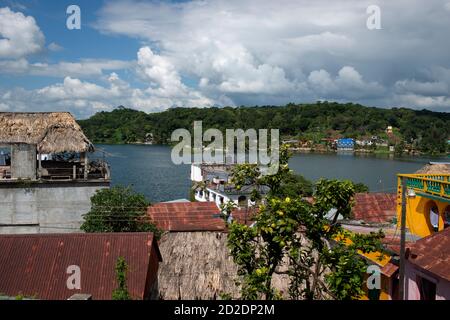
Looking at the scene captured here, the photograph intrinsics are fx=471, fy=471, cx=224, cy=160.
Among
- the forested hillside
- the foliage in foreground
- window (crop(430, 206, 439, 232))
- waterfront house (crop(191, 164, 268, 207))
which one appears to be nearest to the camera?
the foliage in foreground

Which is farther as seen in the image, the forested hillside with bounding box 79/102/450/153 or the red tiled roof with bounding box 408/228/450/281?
the forested hillside with bounding box 79/102/450/153

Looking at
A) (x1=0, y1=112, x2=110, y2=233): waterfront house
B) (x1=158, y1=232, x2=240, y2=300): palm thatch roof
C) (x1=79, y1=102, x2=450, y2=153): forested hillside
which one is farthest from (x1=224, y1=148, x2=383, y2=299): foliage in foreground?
(x1=79, y1=102, x2=450, y2=153): forested hillside

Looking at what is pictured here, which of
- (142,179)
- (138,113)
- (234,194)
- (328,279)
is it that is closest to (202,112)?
(138,113)

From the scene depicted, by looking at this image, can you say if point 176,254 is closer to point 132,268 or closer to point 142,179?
point 132,268

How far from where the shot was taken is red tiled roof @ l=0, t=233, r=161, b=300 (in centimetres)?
959

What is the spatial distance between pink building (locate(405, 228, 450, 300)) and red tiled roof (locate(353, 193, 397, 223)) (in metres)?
7.04

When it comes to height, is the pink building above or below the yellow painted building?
below

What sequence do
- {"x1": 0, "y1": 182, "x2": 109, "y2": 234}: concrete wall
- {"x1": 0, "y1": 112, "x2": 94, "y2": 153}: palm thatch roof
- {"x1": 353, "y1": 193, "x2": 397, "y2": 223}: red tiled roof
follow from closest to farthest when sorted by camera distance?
{"x1": 0, "y1": 182, "x2": 109, "y2": 234}: concrete wall < {"x1": 353, "y1": 193, "x2": 397, "y2": 223}: red tiled roof < {"x1": 0, "y1": 112, "x2": 94, "y2": 153}: palm thatch roof

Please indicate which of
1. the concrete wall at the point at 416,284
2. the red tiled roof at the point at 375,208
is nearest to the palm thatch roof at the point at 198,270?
the concrete wall at the point at 416,284

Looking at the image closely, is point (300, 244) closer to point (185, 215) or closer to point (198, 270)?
point (198, 270)

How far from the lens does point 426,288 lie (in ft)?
31.8

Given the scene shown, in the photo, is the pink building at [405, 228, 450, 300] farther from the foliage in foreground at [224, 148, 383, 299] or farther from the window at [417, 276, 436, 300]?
the foliage in foreground at [224, 148, 383, 299]

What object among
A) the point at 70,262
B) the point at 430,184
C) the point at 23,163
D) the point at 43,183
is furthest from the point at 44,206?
the point at 430,184

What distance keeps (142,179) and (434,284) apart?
177 ft
